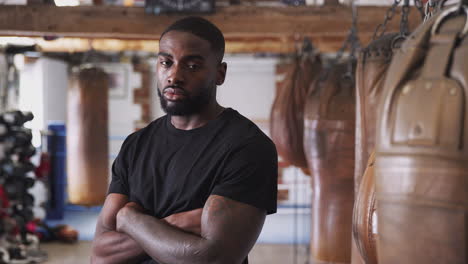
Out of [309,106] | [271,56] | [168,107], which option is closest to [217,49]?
[168,107]

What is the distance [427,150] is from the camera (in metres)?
0.63

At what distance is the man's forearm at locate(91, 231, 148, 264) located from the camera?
1386 mm

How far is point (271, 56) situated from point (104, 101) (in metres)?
4.96

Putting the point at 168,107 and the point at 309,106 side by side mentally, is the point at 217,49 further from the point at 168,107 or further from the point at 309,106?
the point at 309,106

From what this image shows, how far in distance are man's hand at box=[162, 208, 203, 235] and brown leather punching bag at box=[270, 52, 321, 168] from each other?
7.13 feet

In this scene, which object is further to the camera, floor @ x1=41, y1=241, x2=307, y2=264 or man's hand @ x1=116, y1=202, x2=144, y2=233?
floor @ x1=41, y1=241, x2=307, y2=264

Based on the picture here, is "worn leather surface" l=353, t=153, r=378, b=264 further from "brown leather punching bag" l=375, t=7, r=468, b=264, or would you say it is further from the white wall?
the white wall

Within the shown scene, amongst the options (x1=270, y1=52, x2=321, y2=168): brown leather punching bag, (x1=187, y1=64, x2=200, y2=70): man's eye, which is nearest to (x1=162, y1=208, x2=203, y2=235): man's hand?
(x1=187, y1=64, x2=200, y2=70): man's eye

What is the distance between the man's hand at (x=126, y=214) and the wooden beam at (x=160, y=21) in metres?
2.10

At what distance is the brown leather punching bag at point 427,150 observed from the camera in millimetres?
613

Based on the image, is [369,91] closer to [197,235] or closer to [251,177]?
[251,177]

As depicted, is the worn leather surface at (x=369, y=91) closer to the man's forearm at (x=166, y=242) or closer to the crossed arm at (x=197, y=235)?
the crossed arm at (x=197, y=235)

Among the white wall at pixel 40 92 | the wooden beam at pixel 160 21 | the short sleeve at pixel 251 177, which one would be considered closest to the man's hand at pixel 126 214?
the short sleeve at pixel 251 177

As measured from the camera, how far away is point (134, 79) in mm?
9344
